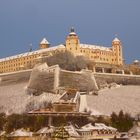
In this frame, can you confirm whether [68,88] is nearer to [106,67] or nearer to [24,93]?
[24,93]

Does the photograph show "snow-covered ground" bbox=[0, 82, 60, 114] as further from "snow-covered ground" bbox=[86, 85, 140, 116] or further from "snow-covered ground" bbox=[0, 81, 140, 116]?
"snow-covered ground" bbox=[86, 85, 140, 116]

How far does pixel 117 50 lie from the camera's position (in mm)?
64562

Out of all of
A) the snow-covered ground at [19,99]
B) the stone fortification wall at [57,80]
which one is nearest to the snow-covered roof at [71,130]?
the snow-covered ground at [19,99]

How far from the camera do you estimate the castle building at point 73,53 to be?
60844 mm

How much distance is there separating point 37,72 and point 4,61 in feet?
46.4

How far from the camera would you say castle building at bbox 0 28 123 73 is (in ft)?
200

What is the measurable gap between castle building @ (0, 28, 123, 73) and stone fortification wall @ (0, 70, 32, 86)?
2662mm

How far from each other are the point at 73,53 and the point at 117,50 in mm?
7588

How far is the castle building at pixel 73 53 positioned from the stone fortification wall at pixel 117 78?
15.1 ft

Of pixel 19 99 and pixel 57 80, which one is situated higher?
pixel 57 80

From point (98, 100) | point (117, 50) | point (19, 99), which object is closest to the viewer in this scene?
point (98, 100)

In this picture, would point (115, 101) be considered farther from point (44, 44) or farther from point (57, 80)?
point (44, 44)

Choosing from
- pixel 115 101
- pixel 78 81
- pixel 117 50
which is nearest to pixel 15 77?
pixel 78 81

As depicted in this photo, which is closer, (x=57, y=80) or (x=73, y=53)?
(x=57, y=80)
